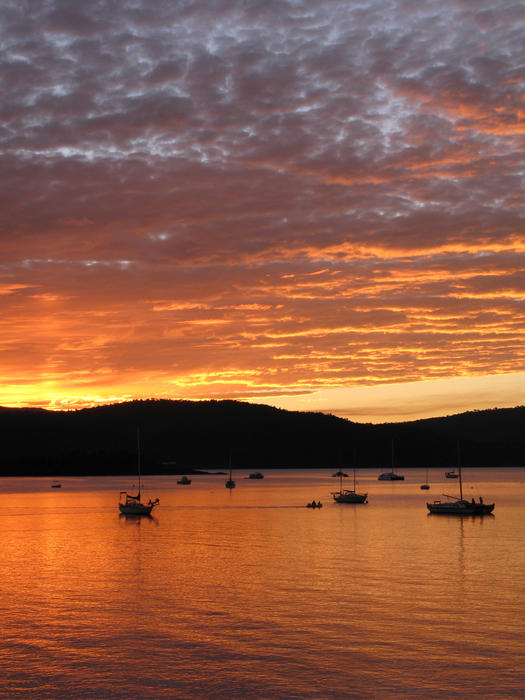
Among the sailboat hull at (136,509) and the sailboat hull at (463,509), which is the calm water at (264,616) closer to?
the sailboat hull at (136,509)

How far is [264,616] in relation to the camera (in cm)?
4022

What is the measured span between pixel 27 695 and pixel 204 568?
29588 mm

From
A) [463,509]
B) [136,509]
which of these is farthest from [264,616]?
[463,509]

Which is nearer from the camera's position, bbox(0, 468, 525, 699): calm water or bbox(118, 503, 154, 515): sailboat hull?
bbox(0, 468, 525, 699): calm water

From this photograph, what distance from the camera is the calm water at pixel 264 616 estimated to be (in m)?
29.2

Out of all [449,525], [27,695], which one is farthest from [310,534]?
[27,695]

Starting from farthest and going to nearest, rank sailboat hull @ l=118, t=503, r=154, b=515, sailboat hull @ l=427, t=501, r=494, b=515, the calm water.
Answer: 1. sailboat hull @ l=118, t=503, r=154, b=515
2. sailboat hull @ l=427, t=501, r=494, b=515
3. the calm water

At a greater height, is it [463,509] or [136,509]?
[136,509]

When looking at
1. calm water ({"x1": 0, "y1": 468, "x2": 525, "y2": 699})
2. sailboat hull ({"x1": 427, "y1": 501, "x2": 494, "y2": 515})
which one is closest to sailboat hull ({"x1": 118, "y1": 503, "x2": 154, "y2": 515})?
calm water ({"x1": 0, "y1": 468, "x2": 525, "y2": 699})

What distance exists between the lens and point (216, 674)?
3020 cm

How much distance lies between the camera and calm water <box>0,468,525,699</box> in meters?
29.2

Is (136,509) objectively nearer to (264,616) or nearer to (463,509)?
(463,509)

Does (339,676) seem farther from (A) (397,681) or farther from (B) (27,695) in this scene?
(B) (27,695)

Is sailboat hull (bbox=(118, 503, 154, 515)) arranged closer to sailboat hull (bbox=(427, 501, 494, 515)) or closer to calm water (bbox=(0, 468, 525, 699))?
calm water (bbox=(0, 468, 525, 699))
